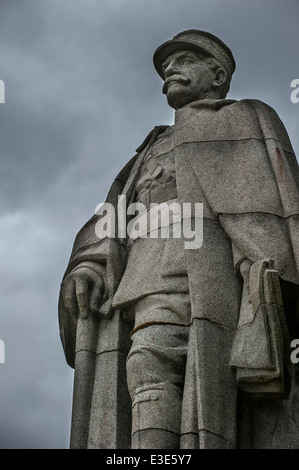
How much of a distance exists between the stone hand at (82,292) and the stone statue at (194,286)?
1 cm

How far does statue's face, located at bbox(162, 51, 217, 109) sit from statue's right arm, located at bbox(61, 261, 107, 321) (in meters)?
2.35

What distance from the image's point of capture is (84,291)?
396 inches

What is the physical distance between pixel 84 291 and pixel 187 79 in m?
2.95

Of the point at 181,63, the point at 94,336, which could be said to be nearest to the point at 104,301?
the point at 94,336

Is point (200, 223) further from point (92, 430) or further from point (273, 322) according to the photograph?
point (92, 430)

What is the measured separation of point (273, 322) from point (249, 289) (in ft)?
1.88

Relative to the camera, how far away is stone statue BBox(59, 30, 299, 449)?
841 centimetres

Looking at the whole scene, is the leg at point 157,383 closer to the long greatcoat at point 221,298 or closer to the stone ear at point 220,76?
the long greatcoat at point 221,298

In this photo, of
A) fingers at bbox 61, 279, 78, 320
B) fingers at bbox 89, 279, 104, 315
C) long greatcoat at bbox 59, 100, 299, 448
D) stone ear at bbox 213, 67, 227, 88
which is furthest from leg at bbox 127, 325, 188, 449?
stone ear at bbox 213, 67, 227, 88

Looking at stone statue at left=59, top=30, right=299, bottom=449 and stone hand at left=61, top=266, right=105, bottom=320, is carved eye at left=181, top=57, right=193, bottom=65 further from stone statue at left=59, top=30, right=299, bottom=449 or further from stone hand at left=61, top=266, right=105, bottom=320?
stone hand at left=61, top=266, right=105, bottom=320

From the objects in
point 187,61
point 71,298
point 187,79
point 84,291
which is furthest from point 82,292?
point 187,61

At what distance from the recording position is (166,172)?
10.4m

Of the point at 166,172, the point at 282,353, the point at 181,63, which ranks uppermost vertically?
the point at 181,63

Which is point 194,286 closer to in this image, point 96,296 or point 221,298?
point 221,298
